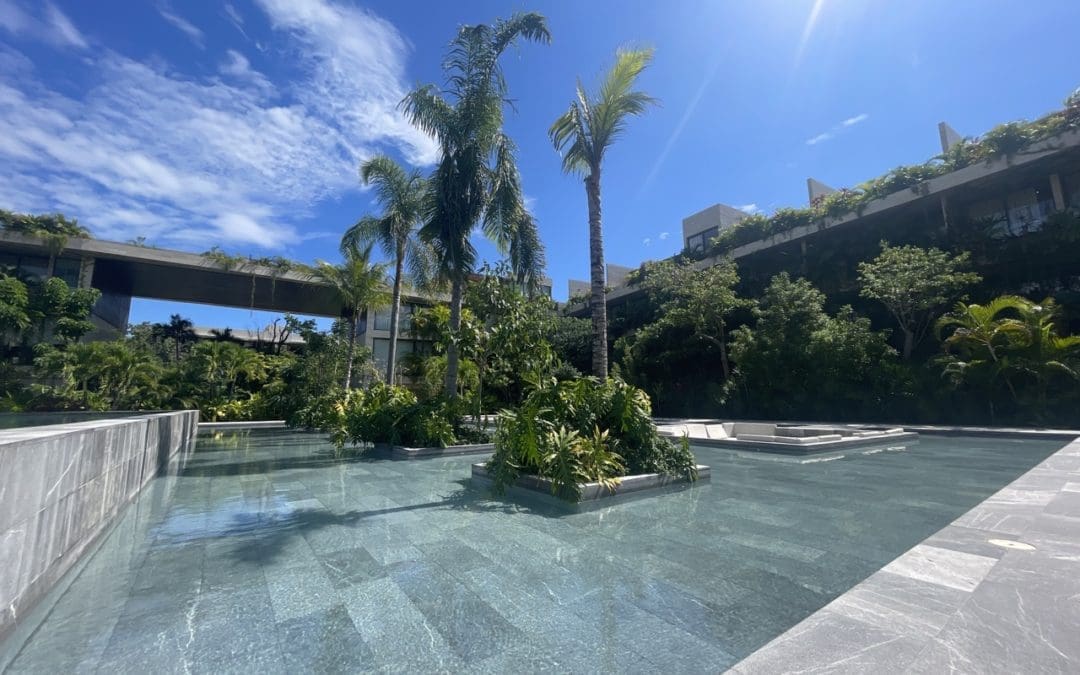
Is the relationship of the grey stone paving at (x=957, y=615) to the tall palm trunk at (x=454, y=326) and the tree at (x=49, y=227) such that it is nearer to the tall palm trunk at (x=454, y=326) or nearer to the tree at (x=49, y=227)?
the tall palm trunk at (x=454, y=326)

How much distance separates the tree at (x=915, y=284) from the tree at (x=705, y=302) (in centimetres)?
548

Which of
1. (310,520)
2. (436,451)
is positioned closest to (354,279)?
(436,451)

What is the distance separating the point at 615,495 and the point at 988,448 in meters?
9.29

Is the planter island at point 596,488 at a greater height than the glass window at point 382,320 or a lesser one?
lesser

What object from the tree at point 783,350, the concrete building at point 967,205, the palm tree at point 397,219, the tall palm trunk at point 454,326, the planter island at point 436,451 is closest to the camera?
the planter island at point 436,451

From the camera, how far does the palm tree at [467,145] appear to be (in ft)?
32.7

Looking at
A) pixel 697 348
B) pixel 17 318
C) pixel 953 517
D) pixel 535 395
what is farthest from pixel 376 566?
pixel 17 318

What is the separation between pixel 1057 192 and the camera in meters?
17.1

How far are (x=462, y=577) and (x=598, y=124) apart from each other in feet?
26.5

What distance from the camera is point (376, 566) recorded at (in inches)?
131

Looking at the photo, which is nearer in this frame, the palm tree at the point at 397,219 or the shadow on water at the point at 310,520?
the shadow on water at the point at 310,520

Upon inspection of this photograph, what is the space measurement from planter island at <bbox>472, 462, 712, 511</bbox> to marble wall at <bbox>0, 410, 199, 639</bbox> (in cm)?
392

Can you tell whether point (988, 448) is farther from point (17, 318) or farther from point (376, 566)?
point (17, 318)

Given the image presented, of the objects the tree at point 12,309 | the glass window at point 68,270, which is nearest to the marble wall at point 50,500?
the tree at point 12,309
